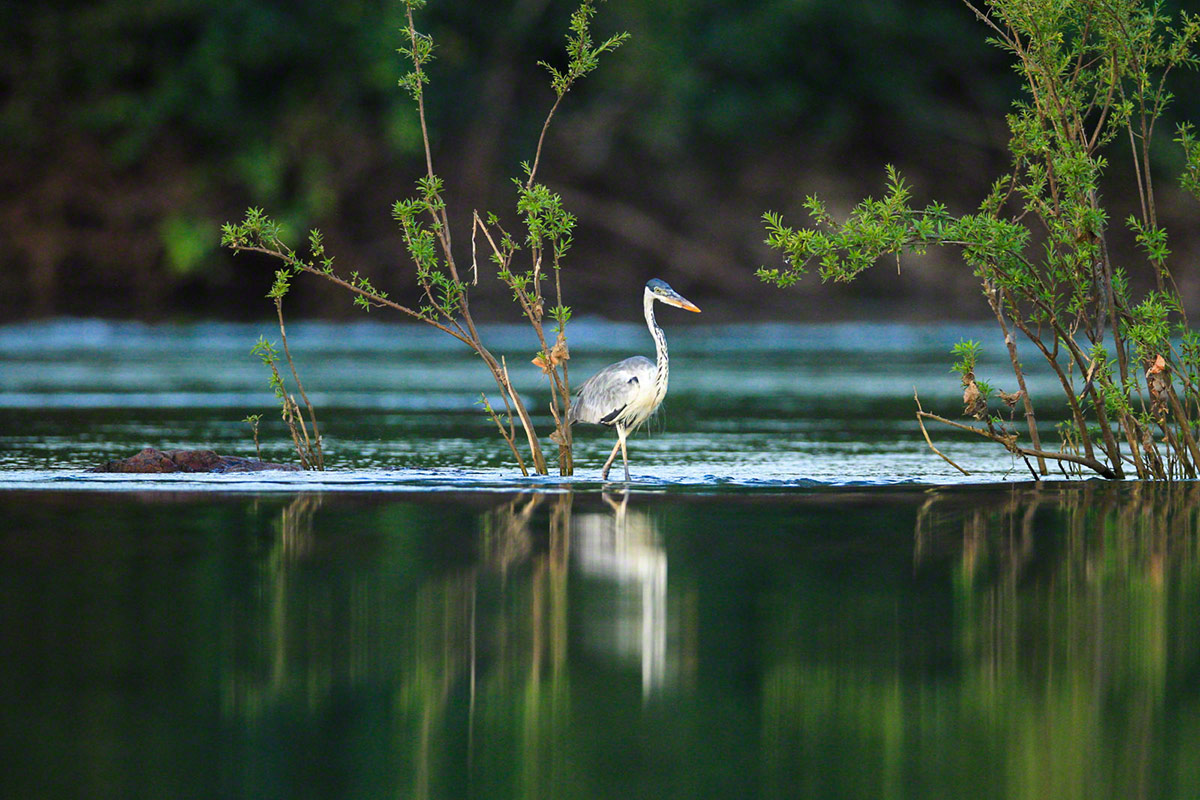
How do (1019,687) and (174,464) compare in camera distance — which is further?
(174,464)

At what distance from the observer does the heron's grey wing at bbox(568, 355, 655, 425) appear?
1146 centimetres

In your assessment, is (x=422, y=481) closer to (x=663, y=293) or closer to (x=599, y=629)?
(x=663, y=293)

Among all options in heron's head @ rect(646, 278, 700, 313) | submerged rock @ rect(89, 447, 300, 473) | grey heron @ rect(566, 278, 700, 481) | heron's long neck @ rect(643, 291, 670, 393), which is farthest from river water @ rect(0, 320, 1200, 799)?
heron's head @ rect(646, 278, 700, 313)

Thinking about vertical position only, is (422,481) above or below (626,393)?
below

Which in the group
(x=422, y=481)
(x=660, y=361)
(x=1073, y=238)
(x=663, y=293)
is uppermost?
(x=1073, y=238)

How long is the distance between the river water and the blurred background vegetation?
23.6 metres

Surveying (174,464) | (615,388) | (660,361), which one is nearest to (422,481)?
(615,388)

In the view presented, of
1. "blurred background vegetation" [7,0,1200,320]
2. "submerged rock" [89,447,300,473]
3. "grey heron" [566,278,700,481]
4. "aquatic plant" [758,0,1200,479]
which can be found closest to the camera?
"aquatic plant" [758,0,1200,479]

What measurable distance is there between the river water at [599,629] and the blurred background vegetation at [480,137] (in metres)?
23.6

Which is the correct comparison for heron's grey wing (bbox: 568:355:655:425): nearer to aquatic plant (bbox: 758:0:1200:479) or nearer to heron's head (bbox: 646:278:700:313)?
heron's head (bbox: 646:278:700:313)

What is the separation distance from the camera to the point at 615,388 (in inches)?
453

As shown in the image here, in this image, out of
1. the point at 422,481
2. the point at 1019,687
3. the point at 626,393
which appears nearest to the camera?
the point at 1019,687

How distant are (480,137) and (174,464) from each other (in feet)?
90.0

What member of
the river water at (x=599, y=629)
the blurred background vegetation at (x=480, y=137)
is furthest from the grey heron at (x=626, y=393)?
the blurred background vegetation at (x=480, y=137)
